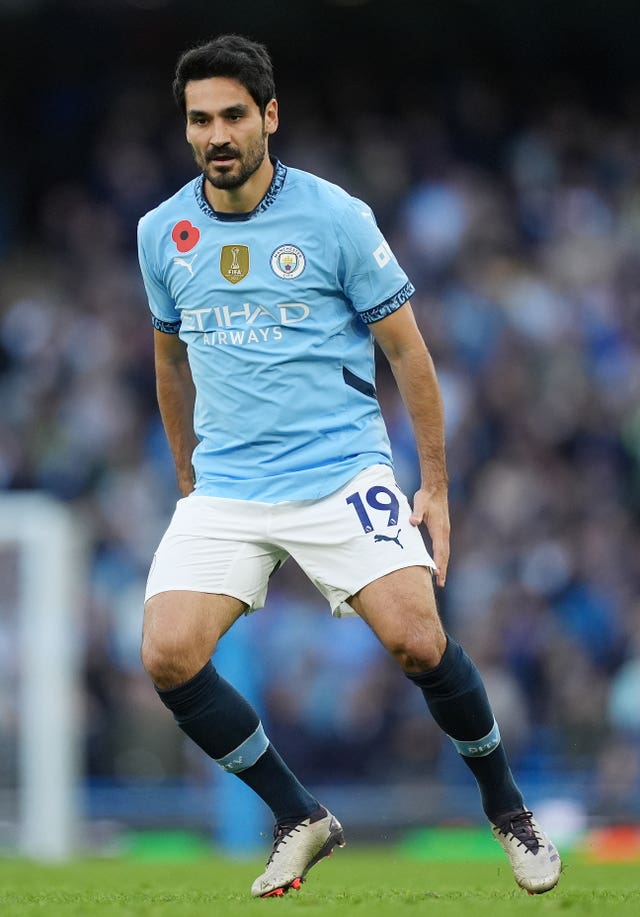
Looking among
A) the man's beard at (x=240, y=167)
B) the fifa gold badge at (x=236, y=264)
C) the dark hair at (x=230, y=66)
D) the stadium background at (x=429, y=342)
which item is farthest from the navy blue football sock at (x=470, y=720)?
the stadium background at (x=429, y=342)

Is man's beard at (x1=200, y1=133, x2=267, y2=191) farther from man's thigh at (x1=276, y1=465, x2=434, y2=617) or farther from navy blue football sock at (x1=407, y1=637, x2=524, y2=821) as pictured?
navy blue football sock at (x1=407, y1=637, x2=524, y2=821)

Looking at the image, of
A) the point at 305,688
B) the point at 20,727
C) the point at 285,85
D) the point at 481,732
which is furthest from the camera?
the point at 285,85

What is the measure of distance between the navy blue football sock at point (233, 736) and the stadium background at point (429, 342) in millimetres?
5236

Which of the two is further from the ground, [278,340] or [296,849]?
[278,340]

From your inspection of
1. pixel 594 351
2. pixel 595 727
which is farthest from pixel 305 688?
pixel 594 351

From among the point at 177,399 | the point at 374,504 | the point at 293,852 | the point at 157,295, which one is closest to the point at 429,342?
the point at 177,399

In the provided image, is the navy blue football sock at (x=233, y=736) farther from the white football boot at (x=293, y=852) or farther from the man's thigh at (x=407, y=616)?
the man's thigh at (x=407, y=616)

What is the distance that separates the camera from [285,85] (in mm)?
17562

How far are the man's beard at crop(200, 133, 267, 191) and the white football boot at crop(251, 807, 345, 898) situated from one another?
2.05 metres

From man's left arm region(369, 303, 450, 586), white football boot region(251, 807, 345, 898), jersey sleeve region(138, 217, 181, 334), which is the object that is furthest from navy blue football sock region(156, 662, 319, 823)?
jersey sleeve region(138, 217, 181, 334)

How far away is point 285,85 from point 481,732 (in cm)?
1313

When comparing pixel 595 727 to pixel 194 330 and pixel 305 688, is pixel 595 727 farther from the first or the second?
pixel 194 330

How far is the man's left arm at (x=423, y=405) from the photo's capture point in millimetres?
5367

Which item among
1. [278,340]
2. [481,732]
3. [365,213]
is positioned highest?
[365,213]
